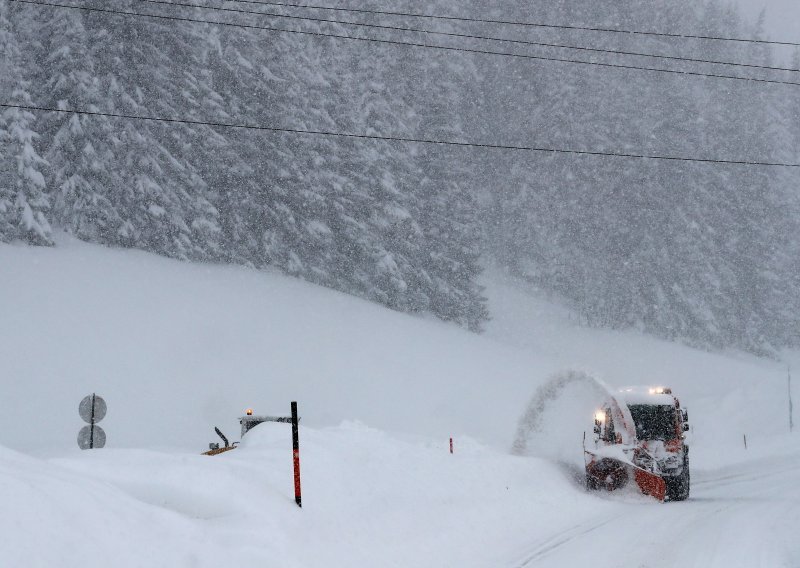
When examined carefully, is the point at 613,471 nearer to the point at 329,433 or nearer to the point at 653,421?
the point at 653,421

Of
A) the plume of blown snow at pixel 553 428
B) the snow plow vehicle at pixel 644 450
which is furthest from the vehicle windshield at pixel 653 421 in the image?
the plume of blown snow at pixel 553 428

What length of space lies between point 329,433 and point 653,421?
7441mm

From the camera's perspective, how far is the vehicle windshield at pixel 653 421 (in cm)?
1797

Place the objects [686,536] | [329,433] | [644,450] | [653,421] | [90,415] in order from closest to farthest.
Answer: [686,536] < [329,433] < [90,415] < [644,450] < [653,421]

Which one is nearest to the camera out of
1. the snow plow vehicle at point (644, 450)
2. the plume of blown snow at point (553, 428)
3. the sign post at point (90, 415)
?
the sign post at point (90, 415)

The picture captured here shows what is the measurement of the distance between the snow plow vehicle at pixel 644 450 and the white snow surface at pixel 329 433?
1.62ft

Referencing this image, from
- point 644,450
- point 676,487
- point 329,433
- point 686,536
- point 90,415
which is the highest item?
point 90,415

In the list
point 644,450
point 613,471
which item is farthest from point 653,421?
point 613,471

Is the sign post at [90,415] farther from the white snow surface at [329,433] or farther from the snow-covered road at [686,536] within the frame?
the snow-covered road at [686,536]

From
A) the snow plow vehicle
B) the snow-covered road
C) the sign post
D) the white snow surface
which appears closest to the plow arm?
the snow plow vehicle

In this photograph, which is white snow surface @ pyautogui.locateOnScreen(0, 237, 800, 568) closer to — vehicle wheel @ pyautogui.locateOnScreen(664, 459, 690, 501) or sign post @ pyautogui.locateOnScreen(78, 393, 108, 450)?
vehicle wheel @ pyautogui.locateOnScreen(664, 459, 690, 501)

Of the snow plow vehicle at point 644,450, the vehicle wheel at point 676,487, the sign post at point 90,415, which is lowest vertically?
the vehicle wheel at point 676,487

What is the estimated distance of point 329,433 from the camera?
14258 mm

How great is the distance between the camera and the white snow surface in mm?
8180
